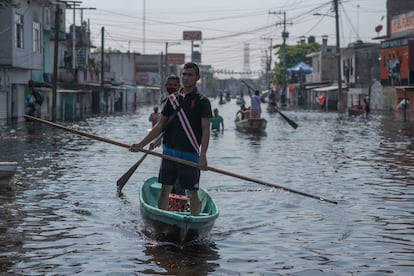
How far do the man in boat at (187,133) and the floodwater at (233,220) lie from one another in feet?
2.59

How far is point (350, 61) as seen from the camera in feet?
248

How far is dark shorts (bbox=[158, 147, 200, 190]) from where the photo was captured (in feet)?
29.1

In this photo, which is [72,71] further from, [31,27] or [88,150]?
[88,150]

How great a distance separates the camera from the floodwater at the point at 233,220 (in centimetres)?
816

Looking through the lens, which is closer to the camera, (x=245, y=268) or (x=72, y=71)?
(x=245, y=268)

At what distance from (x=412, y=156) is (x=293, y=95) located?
8540cm

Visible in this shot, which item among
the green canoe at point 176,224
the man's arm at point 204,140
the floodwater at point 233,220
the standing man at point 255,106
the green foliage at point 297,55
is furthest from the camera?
the green foliage at point 297,55

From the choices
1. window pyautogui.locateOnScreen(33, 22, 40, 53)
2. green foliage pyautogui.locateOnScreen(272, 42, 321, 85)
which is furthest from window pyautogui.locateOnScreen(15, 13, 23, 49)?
green foliage pyautogui.locateOnScreen(272, 42, 321, 85)

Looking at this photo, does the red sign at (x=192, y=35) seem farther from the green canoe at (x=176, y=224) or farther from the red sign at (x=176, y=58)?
the green canoe at (x=176, y=224)

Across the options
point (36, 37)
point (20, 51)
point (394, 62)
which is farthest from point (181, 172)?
point (394, 62)

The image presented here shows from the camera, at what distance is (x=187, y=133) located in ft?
29.0

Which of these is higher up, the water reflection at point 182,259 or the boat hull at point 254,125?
the boat hull at point 254,125

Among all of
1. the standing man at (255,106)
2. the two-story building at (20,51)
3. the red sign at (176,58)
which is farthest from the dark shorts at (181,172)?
the red sign at (176,58)

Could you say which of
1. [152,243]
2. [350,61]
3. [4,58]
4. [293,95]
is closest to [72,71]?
[4,58]
